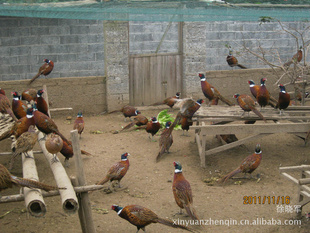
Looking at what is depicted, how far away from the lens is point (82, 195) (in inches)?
173

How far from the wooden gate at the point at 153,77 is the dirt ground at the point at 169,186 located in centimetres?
179

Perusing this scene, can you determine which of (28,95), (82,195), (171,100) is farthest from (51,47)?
(82,195)

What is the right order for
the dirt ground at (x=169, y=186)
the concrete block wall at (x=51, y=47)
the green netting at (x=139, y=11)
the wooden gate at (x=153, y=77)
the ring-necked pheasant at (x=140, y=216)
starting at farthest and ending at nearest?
the wooden gate at (x=153, y=77)
the concrete block wall at (x=51, y=47)
the green netting at (x=139, y=11)
the dirt ground at (x=169, y=186)
the ring-necked pheasant at (x=140, y=216)

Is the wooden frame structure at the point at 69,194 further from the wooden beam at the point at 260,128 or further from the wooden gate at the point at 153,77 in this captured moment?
the wooden gate at the point at 153,77

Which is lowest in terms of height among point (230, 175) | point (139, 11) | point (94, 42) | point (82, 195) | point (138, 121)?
point (230, 175)

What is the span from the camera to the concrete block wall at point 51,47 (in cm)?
932

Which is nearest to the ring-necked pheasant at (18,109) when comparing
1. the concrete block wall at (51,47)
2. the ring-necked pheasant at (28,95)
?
the ring-necked pheasant at (28,95)

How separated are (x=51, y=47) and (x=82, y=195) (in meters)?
Answer: 6.16

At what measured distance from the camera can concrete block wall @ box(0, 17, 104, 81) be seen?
9.32 metres

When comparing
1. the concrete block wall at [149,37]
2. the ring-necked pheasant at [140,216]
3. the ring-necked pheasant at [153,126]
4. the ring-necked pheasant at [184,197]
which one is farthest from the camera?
the concrete block wall at [149,37]

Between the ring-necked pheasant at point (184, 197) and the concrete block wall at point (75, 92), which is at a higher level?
the concrete block wall at point (75, 92)

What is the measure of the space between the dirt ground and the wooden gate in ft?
5.89

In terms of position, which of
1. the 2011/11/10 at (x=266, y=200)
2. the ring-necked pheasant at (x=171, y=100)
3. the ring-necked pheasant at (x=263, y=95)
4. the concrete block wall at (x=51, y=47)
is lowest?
the 2011/11/10 at (x=266, y=200)

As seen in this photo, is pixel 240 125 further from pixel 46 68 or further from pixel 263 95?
pixel 46 68
